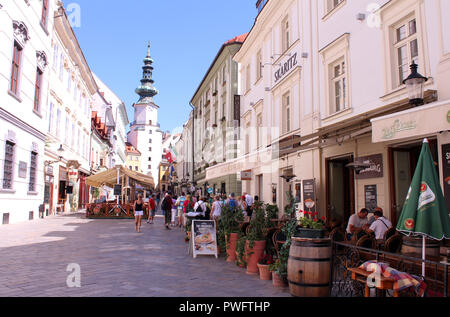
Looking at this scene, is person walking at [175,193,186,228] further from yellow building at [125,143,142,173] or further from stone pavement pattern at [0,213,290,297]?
yellow building at [125,143,142,173]

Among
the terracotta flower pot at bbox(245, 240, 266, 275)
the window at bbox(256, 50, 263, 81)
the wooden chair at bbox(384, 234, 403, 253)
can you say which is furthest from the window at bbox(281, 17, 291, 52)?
the wooden chair at bbox(384, 234, 403, 253)

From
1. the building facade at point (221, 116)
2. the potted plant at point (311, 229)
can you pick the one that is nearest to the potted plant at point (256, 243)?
the potted plant at point (311, 229)

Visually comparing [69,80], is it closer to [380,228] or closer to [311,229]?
[380,228]

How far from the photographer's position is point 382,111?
336 inches

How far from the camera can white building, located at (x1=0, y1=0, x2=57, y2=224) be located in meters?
14.7

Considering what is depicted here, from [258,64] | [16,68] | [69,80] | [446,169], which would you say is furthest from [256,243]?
[69,80]

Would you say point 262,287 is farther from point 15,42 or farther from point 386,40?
point 15,42

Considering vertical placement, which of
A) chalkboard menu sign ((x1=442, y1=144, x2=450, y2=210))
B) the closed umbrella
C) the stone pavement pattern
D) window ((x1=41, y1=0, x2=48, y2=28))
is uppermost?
window ((x1=41, y1=0, x2=48, y2=28))

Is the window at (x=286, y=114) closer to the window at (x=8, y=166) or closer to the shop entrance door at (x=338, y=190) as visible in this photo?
the shop entrance door at (x=338, y=190)

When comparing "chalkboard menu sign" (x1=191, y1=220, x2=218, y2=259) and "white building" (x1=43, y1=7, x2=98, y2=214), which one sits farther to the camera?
"white building" (x1=43, y1=7, x2=98, y2=214)

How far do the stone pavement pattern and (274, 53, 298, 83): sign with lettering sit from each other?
845 centimetres

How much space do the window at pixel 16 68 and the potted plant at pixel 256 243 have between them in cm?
1339
